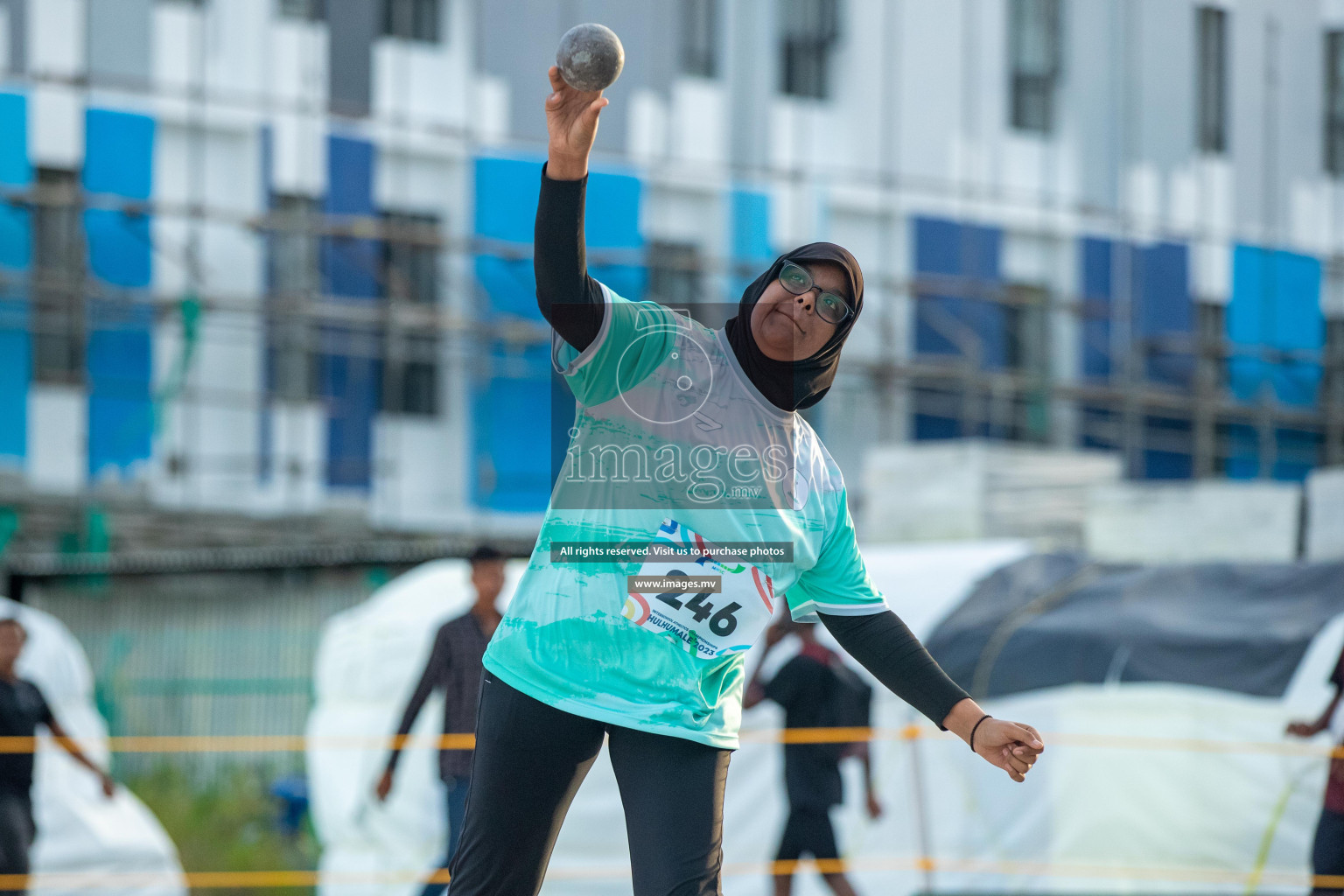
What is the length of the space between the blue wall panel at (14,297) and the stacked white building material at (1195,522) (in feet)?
30.6

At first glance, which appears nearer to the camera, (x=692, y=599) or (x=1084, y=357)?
(x=692, y=599)

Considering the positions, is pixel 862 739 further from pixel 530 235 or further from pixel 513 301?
pixel 530 235

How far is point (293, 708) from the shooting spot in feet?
42.1

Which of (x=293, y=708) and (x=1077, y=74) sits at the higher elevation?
(x=1077, y=74)

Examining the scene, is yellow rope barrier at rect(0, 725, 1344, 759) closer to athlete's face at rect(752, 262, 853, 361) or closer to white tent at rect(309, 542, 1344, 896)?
white tent at rect(309, 542, 1344, 896)

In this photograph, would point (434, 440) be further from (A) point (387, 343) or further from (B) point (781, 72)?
(B) point (781, 72)

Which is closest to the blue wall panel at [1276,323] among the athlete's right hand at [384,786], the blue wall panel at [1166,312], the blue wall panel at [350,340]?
the blue wall panel at [1166,312]

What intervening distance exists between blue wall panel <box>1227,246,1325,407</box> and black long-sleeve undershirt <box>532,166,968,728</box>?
18662mm

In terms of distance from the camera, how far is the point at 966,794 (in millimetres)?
8695

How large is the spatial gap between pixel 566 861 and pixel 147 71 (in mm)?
9741

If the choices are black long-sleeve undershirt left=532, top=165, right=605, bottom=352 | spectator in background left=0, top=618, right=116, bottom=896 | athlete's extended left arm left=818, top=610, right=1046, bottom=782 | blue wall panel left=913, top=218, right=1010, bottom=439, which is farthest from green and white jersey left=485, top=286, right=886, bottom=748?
blue wall panel left=913, top=218, right=1010, bottom=439

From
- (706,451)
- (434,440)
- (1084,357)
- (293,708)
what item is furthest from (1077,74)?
(706,451)

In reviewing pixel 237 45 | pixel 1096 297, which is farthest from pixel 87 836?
pixel 1096 297

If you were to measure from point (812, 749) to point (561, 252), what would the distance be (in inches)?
205
